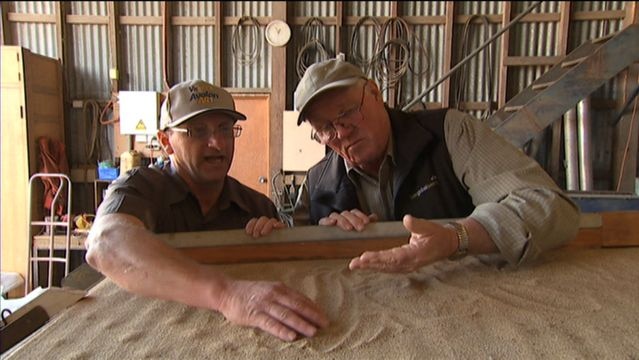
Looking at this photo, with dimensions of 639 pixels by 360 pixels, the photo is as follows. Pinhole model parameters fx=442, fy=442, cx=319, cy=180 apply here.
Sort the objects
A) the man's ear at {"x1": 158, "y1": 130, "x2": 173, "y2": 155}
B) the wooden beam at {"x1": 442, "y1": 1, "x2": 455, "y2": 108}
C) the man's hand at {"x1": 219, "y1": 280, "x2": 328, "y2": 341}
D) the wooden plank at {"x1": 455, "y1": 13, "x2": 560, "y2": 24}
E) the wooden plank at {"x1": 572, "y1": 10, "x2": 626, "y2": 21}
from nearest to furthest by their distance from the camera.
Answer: the man's hand at {"x1": 219, "y1": 280, "x2": 328, "y2": 341} < the man's ear at {"x1": 158, "y1": 130, "x2": 173, "y2": 155} < the wooden plank at {"x1": 572, "y1": 10, "x2": 626, "y2": 21} < the wooden plank at {"x1": 455, "y1": 13, "x2": 560, "y2": 24} < the wooden beam at {"x1": 442, "y1": 1, "x2": 455, "y2": 108}

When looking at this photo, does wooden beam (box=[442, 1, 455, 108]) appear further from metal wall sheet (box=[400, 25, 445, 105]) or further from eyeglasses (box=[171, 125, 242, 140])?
eyeglasses (box=[171, 125, 242, 140])

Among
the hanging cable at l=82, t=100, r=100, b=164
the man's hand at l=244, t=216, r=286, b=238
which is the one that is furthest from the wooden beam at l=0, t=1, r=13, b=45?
the man's hand at l=244, t=216, r=286, b=238

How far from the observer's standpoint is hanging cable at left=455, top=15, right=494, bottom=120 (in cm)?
539

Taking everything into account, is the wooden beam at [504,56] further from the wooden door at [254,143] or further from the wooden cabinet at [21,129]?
the wooden cabinet at [21,129]

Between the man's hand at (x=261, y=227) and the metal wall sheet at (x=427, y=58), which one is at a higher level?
the metal wall sheet at (x=427, y=58)

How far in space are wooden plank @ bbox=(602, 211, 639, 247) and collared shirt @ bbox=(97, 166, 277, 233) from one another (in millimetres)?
1286

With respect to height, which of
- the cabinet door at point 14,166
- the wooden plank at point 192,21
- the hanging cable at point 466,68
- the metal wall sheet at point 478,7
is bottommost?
the cabinet door at point 14,166

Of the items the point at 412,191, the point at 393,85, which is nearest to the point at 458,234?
the point at 412,191

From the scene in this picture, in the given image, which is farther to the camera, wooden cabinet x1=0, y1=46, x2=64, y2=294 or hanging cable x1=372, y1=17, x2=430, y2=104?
hanging cable x1=372, y1=17, x2=430, y2=104

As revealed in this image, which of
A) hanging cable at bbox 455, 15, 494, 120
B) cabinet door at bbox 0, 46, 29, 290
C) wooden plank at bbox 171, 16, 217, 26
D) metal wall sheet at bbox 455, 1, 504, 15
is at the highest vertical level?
metal wall sheet at bbox 455, 1, 504, 15

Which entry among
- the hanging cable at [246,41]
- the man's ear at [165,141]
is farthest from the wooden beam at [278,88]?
the man's ear at [165,141]

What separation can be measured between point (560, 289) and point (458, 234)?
27 centimetres

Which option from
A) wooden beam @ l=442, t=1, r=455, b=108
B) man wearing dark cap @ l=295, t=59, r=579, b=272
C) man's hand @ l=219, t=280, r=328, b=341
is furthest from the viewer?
wooden beam @ l=442, t=1, r=455, b=108

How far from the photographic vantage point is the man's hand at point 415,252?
1.07 m
